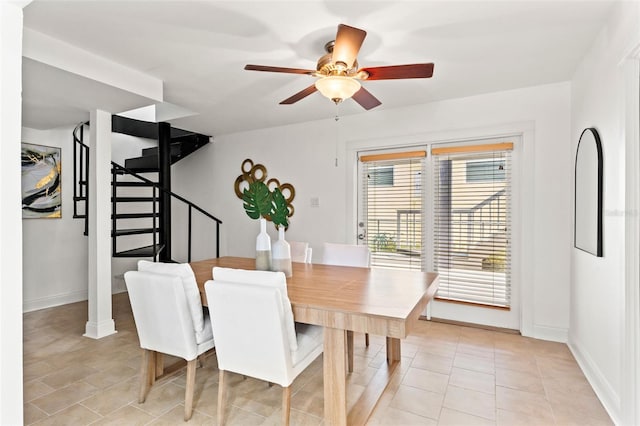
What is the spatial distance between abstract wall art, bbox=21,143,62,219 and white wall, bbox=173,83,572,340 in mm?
1699

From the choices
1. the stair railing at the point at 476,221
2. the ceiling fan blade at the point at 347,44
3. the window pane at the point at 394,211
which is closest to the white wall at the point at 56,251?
the window pane at the point at 394,211

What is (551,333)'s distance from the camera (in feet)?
10.4

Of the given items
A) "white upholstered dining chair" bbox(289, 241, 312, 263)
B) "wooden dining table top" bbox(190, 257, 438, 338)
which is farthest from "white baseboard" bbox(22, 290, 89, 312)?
"white upholstered dining chair" bbox(289, 241, 312, 263)

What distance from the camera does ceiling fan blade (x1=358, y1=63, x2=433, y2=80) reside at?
189 centimetres

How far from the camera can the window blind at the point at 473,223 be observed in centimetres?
346

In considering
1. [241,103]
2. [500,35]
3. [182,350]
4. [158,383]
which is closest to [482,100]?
[500,35]

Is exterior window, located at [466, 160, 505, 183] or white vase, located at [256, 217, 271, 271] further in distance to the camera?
exterior window, located at [466, 160, 505, 183]

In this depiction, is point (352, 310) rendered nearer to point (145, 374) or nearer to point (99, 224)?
point (145, 374)

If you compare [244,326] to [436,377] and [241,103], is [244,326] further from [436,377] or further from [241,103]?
[241,103]

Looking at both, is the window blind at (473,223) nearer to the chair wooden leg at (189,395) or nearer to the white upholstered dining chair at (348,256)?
the white upholstered dining chair at (348,256)

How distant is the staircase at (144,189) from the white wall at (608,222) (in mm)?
3898

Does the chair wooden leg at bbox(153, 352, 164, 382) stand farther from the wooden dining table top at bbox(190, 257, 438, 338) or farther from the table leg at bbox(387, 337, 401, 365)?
the table leg at bbox(387, 337, 401, 365)

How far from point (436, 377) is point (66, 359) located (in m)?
3.00

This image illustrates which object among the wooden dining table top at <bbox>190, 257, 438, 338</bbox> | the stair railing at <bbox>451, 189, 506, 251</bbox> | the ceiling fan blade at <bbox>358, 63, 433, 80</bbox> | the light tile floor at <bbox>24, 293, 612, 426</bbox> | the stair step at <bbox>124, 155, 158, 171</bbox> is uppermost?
the ceiling fan blade at <bbox>358, 63, 433, 80</bbox>
